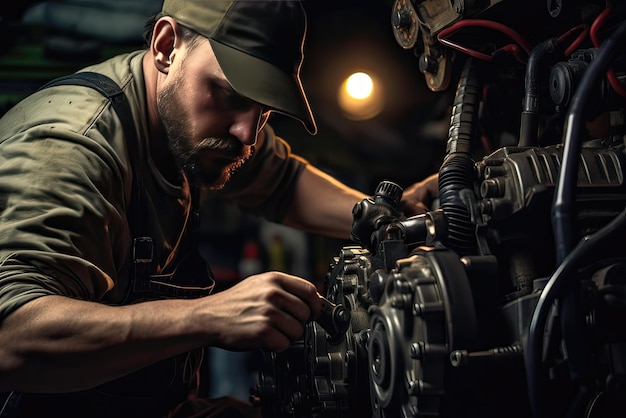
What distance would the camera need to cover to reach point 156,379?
1.69 m

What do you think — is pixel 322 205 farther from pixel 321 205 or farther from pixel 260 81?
pixel 260 81

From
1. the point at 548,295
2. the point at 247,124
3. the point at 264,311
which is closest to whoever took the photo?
the point at 548,295

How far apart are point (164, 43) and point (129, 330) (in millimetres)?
→ 666

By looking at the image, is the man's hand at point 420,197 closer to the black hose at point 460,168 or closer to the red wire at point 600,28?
the black hose at point 460,168

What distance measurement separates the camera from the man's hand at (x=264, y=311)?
4.19 feet

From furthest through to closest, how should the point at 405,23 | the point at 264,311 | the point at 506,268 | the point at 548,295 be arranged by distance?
the point at 405,23 → the point at 264,311 → the point at 506,268 → the point at 548,295

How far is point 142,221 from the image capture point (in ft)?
5.40

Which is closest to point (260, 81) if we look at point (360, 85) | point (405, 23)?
point (405, 23)

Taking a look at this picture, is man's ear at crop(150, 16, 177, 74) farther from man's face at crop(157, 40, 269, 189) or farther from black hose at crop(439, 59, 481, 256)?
black hose at crop(439, 59, 481, 256)

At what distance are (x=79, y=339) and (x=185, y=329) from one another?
0.17 metres

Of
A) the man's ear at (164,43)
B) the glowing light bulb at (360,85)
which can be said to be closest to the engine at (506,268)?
the man's ear at (164,43)

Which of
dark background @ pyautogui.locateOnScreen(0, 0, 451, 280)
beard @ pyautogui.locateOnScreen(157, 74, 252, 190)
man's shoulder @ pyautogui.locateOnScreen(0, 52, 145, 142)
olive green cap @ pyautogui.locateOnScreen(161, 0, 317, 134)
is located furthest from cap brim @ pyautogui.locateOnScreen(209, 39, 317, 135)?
dark background @ pyautogui.locateOnScreen(0, 0, 451, 280)

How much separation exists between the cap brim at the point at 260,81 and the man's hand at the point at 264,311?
0.36 metres

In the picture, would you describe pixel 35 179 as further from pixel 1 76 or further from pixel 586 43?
pixel 1 76
